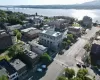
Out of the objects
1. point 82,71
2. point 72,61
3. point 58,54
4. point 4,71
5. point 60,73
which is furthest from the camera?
point 58,54

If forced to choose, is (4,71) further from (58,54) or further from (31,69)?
(58,54)

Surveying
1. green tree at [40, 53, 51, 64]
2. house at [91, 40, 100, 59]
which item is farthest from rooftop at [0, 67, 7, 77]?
house at [91, 40, 100, 59]

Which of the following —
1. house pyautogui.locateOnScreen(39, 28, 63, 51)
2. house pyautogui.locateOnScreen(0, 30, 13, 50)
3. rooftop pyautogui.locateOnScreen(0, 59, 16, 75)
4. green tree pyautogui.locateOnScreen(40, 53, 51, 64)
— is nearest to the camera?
rooftop pyautogui.locateOnScreen(0, 59, 16, 75)

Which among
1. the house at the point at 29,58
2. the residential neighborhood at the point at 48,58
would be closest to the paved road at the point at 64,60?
the residential neighborhood at the point at 48,58

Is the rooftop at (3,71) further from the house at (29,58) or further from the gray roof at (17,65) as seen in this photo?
the house at (29,58)

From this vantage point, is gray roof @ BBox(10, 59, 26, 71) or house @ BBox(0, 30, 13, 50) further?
house @ BBox(0, 30, 13, 50)

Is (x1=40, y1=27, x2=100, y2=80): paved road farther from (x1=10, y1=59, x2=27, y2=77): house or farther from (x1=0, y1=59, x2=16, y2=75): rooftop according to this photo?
(x1=0, y1=59, x2=16, y2=75): rooftop

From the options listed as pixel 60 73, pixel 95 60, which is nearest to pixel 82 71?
pixel 60 73

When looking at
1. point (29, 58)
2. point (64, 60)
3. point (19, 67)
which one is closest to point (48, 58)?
point (29, 58)
